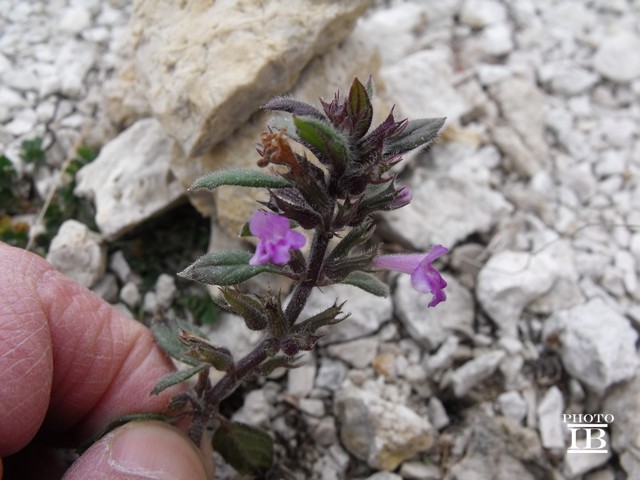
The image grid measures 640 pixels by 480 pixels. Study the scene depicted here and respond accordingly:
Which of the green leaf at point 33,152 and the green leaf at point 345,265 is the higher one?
the green leaf at point 33,152

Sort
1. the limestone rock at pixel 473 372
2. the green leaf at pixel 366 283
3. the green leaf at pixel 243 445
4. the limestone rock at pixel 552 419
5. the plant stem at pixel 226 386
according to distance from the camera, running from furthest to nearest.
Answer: the limestone rock at pixel 473 372 < the limestone rock at pixel 552 419 < the green leaf at pixel 243 445 < the plant stem at pixel 226 386 < the green leaf at pixel 366 283

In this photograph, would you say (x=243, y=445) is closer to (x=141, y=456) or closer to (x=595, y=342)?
(x=141, y=456)

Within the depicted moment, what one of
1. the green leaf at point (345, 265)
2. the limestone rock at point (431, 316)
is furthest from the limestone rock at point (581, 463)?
the green leaf at point (345, 265)

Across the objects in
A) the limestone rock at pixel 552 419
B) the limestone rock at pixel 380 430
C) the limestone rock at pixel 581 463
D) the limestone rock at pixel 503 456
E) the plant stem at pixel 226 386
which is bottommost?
the limestone rock at pixel 581 463

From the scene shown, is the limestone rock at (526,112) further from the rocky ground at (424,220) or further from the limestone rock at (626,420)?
the limestone rock at (626,420)

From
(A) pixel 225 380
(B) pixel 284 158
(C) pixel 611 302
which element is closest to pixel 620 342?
(C) pixel 611 302

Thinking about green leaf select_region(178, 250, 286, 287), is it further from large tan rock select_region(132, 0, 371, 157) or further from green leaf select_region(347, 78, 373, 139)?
large tan rock select_region(132, 0, 371, 157)
